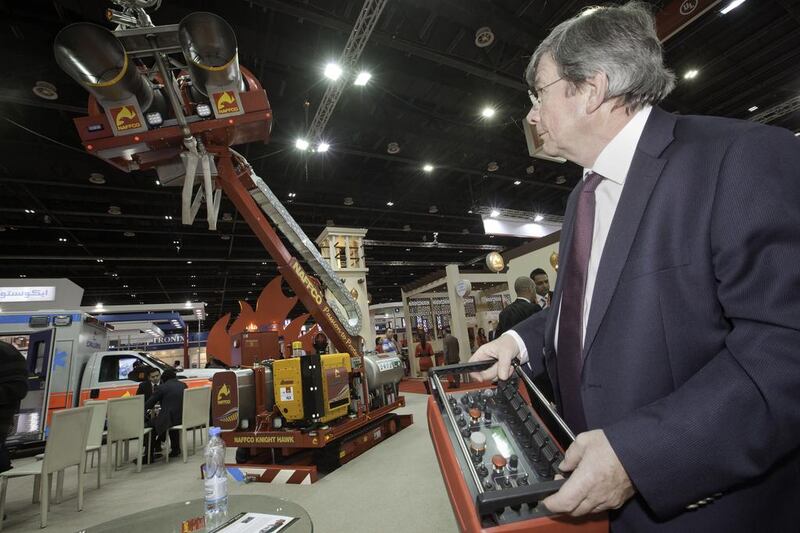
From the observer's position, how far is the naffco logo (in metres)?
4.11

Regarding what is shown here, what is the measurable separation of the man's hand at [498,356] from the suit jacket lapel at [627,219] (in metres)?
0.30

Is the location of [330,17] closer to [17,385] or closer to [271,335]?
[271,335]

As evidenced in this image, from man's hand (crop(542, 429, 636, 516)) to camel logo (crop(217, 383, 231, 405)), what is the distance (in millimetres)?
4052

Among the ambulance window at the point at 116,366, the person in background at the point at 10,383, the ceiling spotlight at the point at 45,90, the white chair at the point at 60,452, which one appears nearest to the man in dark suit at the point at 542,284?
the person in background at the point at 10,383

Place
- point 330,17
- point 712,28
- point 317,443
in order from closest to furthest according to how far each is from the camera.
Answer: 1. point 317,443
2. point 330,17
3. point 712,28

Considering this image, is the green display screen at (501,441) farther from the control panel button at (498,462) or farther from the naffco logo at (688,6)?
the naffco logo at (688,6)

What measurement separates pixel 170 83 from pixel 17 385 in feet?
A: 8.39

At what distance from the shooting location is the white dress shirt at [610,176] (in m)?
0.77

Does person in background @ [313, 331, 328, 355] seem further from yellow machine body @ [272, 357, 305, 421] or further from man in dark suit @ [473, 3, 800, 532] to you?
man in dark suit @ [473, 3, 800, 532]

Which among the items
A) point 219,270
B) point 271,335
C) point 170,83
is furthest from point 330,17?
point 219,270

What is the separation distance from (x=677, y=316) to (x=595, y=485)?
0.98 ft

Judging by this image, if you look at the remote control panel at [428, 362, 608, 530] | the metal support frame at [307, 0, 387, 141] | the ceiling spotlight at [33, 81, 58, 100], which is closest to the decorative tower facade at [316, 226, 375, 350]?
the metal support frame at [307, 0, 387, 141]

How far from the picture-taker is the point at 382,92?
259 inches

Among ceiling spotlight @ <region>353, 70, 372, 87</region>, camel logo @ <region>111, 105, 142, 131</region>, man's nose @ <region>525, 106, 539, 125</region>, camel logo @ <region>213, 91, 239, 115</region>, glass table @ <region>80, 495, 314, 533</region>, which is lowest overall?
glass table @ <region>80, 495, 314, 533</region>
